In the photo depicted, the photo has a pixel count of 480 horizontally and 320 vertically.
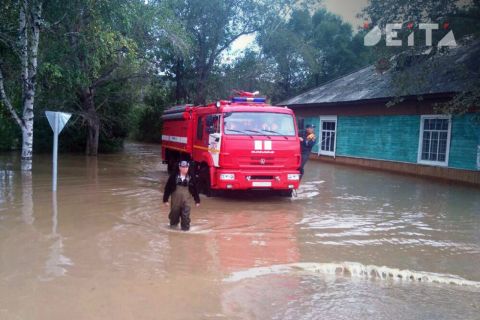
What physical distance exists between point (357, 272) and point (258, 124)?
18.9 feet

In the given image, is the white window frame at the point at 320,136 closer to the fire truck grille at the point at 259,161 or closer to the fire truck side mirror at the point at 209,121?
the fire truck grille at the point at 259,161

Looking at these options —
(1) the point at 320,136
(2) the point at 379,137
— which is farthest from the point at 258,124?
(1) the point at 320,136

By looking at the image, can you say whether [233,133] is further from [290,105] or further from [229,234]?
[290,105]

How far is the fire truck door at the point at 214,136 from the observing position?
1104 centimetres

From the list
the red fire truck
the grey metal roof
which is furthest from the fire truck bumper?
the grey metal roof

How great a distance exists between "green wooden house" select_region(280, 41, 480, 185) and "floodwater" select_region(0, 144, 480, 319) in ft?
12.2

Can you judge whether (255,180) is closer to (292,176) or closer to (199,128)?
(292,176)

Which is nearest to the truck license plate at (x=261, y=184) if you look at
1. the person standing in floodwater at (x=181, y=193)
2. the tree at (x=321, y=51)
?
the person standing in floodwater at (x=181, y=193)

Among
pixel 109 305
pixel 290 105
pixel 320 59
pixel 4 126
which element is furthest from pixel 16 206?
pixel 320 59

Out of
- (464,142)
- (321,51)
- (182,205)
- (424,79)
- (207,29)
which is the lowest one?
(182,205)

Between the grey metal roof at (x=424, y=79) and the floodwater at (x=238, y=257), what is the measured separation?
5.03 metres

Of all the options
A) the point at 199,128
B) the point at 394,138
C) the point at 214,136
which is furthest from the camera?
the point at 394,138

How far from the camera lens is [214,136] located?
11.2 metres

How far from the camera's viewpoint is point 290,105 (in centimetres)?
2773
